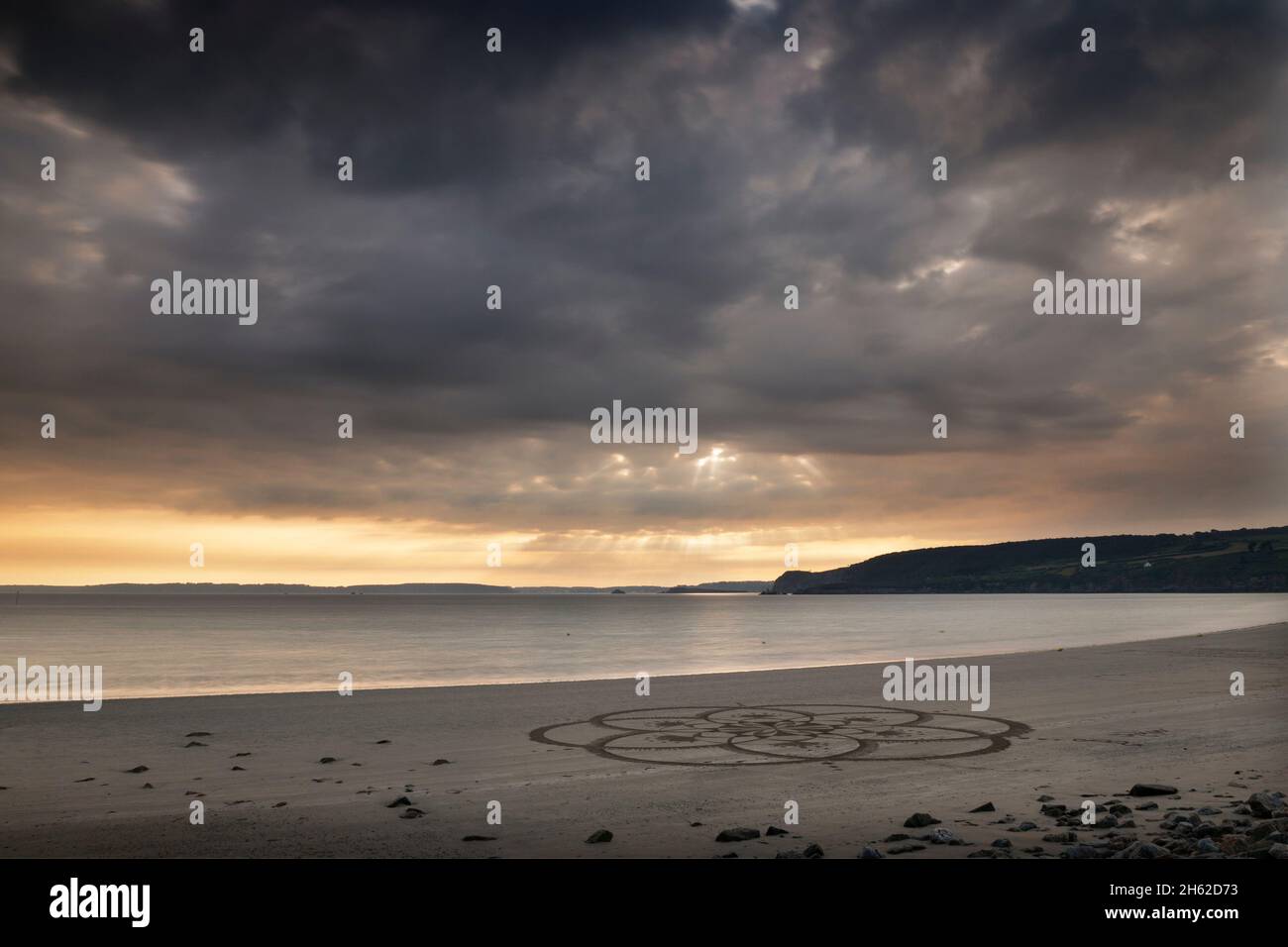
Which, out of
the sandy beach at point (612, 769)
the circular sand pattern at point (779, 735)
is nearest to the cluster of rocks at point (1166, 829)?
the sandy beach at point (612, 769)

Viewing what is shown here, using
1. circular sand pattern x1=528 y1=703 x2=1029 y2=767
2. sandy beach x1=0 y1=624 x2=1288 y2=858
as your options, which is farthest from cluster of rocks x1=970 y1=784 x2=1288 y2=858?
circular sand pattern x1=528 y1=703 x2=1029 y2=767

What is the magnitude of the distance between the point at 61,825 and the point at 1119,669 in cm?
3544

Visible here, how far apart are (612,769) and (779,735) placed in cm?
545

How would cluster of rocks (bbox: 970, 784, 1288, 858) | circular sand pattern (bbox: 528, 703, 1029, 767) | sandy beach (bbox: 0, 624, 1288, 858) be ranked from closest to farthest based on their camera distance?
1. cluster of rocks (bbox: 970, 784, 1288, 858)
2. sandy beach (bbox: 0, 624, 1288, 858)
3. circular sand pattern (bbox: 528, 703, 1029, 767)

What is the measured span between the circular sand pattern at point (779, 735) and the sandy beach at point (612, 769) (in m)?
0.10

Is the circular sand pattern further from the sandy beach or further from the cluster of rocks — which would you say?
the cluster of rocks

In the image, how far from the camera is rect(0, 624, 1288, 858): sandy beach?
10.9 meters

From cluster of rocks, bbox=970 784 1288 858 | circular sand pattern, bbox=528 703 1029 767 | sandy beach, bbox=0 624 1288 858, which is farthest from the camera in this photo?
circular sand pattern, bbox=528 703 1029 767

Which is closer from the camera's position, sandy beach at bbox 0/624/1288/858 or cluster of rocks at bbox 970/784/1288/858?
cluster of rocks at bbox 970/784/1288/858

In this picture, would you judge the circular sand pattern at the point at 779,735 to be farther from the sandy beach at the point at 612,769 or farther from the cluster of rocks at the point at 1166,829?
the cluster of rocks at the point at 1166,829

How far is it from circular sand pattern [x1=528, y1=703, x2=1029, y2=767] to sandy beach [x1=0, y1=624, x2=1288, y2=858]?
10 centimetres

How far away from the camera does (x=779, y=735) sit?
20.0 m

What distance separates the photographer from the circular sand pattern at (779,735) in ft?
56.7
